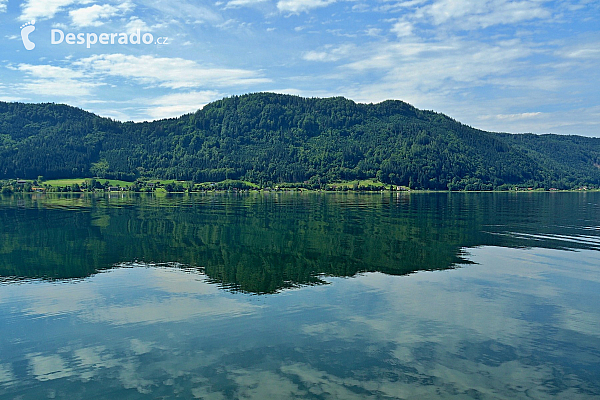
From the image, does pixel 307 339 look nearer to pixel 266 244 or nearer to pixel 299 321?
pixel 299 321

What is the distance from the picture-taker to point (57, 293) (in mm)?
27344

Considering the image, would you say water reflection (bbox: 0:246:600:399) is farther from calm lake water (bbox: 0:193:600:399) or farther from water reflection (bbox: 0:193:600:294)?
water reflection (bbox: 0:193:600:294)

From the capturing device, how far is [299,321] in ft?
72.2

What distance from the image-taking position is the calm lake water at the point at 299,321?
15.8 meters

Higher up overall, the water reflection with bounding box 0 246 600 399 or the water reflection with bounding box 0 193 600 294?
the water reflection with bounding box 0 193 600 294

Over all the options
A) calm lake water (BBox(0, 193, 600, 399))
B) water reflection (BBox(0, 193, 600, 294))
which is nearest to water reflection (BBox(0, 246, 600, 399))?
calm lake water (BBox(0, 193, 600, 399))

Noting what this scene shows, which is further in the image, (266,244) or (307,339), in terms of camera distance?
(266,244)

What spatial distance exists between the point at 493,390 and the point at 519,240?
38161mm

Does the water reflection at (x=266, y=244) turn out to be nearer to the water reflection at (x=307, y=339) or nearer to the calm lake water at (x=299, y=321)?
the calm lake water at (x=299, y=321)

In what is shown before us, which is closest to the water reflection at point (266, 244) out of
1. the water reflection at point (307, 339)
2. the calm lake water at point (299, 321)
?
the calm lake water at point (299, 321)

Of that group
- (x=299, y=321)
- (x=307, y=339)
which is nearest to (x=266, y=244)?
(x=299, y=321)

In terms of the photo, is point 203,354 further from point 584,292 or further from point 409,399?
point 584,292

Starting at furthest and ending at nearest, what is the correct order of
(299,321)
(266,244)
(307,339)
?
(266,244) → (299,321) → (307,339)

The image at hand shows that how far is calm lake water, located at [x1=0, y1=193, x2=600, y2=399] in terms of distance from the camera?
1580 cm
